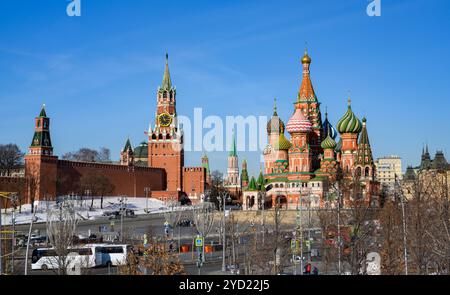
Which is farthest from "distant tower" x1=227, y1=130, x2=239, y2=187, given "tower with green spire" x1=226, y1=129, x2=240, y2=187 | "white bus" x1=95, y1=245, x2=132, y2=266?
"white bus" x1=95, y1=245, x2=132, y2=266

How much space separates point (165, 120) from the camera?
89438 mm

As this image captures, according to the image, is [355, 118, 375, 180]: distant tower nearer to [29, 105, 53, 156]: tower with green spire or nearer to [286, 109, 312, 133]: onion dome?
[286, 109, 312, 133]: onion dome

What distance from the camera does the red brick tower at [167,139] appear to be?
291ft

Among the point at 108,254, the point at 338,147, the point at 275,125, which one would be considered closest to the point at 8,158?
the point at 275,125

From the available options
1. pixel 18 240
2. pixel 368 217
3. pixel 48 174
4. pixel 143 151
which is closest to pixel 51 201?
pixel 48 174

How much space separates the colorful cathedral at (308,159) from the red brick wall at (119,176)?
16.2 metres

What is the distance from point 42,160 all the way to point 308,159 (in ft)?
86.7

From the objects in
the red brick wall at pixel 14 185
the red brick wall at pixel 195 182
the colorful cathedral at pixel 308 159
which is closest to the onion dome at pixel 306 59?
the colorful cathedral at pixel 308 159

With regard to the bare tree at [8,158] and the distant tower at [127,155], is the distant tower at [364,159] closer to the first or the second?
the distant tower at [127,155]

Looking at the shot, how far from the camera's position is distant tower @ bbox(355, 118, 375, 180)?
221ft

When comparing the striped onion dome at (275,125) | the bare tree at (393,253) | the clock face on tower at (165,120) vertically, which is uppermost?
the clock face on tower at (165,120)

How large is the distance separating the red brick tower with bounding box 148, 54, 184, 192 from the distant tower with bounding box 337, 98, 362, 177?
24228mm

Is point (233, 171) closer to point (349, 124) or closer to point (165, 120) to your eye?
point (165, 120)

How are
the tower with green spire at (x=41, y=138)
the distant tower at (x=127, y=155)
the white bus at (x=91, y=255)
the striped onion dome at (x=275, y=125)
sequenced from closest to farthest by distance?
the white bus at (x=91, y=255) < the tower with green spire at (x=41, y=138) < the striped onion dome at (x=275, y=125) < the distant tower at (x=127, y=155)
